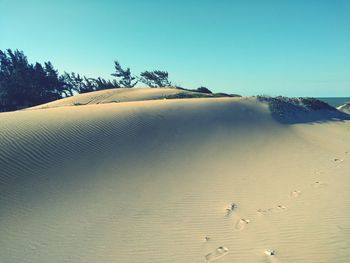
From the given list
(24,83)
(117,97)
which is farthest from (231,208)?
(24,83)

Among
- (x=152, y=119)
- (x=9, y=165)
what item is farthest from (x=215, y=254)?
(x=152, y=119)

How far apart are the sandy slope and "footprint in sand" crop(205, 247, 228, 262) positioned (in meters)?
0.04

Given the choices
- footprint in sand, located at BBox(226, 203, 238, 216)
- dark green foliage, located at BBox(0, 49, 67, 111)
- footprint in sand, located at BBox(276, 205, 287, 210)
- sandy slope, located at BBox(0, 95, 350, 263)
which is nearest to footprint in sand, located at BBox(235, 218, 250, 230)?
sandy slope, located at BBox(0, 95, 350, 263)

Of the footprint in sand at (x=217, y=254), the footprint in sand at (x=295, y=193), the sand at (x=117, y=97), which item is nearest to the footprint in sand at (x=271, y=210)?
the footprint in sand at (x=295, y=193)

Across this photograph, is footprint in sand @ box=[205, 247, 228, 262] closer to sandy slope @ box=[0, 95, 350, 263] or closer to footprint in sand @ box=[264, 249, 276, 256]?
sandy slope @ box=[0, 95, 350, 263]

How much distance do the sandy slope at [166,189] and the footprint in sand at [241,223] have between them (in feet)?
0.11

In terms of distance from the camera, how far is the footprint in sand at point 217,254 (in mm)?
4754

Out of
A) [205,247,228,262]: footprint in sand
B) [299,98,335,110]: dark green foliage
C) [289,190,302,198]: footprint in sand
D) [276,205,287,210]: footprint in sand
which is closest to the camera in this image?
[205,247,228,262]: footprint in sand

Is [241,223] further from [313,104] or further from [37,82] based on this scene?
[37,82]

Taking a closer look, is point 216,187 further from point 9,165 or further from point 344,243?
point 9,165

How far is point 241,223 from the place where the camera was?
5816 mm

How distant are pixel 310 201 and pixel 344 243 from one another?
1.80m

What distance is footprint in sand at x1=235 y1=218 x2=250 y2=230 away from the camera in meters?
5.66

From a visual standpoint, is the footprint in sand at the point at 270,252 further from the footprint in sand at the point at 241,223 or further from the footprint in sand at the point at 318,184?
the footprint in sand at the point at 318,184
